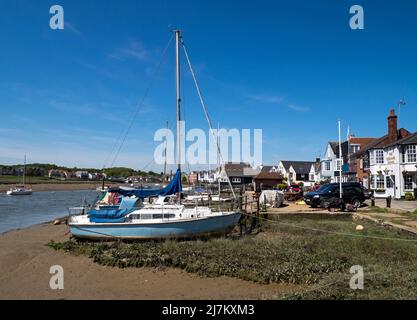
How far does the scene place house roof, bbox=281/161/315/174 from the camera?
7950cm

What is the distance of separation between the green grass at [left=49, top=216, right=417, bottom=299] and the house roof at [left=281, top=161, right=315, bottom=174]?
204 ft

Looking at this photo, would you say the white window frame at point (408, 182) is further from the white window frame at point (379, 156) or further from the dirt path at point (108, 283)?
the dirt path at point (108, 283)

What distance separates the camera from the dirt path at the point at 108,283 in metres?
10.0

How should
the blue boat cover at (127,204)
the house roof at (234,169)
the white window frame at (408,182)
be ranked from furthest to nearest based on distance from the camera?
the house roof at (234,169), the white window frame at (408,182), the blue boat cover at (127,204)

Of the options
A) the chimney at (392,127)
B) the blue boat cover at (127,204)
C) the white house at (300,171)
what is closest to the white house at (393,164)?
the chimney at (392,127)

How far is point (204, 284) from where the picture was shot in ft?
36.2

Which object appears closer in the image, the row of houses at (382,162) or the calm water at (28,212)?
the calm water at (28,212)

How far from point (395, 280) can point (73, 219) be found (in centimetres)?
1464

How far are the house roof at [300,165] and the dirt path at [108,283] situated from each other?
69750mm

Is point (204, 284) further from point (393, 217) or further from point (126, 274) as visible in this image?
point (393, 217)

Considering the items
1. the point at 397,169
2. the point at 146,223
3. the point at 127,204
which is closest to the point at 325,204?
the point at 397,169

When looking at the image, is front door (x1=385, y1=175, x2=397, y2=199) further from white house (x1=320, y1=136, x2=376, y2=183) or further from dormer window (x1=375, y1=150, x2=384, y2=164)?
white house (x1=320, y1=136, x2=376, y2=183)

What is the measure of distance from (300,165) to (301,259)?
71.1 metres
